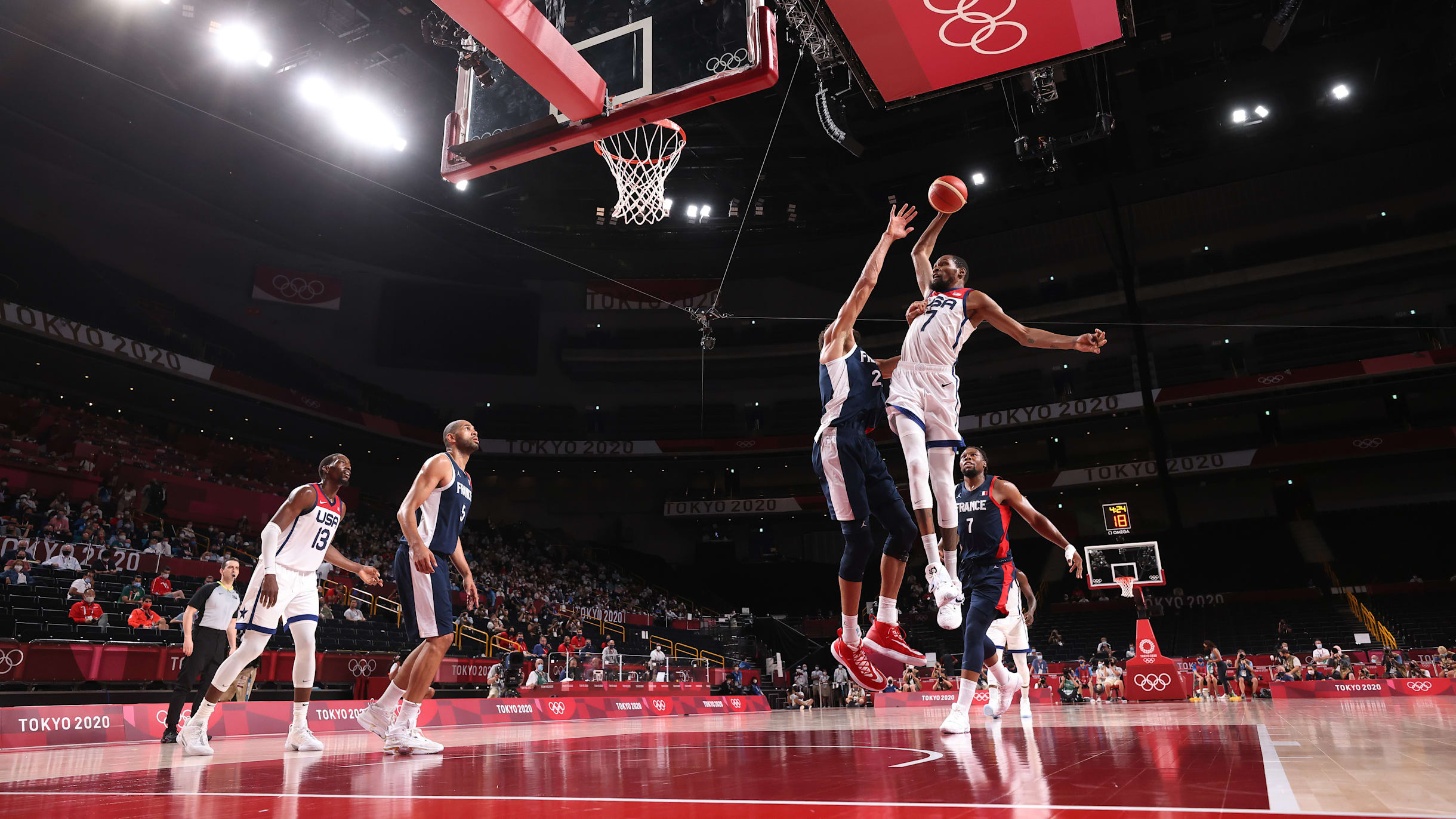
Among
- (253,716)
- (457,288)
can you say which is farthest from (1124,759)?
(457,288)

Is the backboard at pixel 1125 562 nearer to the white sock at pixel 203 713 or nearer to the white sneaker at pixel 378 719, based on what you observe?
the white sneaker at pixel 378 719

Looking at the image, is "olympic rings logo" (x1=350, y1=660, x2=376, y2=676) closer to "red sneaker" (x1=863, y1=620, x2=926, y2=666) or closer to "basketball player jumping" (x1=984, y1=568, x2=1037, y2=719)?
"basketball player jumping" (x1=984, y1=568, x2=1037, y2=719)

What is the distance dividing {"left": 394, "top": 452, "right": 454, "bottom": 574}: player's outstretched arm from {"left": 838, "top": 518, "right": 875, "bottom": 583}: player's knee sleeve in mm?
2719

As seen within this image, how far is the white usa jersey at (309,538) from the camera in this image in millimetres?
6938

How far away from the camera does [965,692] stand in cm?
672

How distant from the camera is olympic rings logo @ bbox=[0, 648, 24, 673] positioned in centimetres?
1052

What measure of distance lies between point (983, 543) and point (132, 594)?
13.1m

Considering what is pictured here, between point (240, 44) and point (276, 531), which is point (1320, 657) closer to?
point (276, 531)

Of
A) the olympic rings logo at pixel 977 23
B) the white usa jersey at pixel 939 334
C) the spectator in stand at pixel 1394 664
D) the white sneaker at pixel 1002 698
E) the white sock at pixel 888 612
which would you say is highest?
the olympic rings logo at pixel 977 23

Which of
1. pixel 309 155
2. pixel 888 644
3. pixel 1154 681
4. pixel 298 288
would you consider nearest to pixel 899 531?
pixel 888 644

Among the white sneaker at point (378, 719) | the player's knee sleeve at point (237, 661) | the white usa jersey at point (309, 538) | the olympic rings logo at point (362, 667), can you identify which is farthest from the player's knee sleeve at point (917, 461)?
the olympic rings logo at point (362, 667)

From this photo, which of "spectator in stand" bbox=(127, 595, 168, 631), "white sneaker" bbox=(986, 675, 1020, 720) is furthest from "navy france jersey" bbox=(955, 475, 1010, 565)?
"spectator in stand" bbox=(127, 595, 168, 631)

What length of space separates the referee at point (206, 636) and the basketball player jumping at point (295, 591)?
1.11 metres

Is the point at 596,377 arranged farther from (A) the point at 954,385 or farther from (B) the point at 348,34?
(A) the point at 954,385
